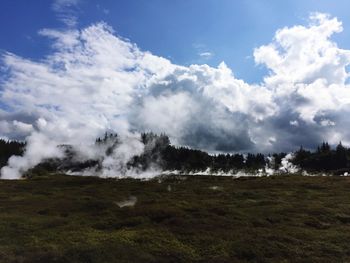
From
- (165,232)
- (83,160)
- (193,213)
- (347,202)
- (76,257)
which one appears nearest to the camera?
(76,257)

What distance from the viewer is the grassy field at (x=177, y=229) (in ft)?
118

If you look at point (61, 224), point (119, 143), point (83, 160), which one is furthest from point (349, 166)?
point (61, 224)

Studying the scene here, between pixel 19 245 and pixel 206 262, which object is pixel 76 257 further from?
pixel 206 262

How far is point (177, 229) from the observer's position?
147ft

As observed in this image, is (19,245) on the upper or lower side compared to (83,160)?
lower

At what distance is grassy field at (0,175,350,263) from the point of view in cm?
3594

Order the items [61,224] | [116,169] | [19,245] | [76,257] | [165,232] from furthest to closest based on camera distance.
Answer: [116,169], [61,224], [165,232], [19,245], [76,257]

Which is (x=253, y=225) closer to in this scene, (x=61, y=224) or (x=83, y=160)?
(x=61, y=224)

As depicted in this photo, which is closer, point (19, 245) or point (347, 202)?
point (19, 245)

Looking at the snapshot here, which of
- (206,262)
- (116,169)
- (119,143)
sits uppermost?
(119,143)

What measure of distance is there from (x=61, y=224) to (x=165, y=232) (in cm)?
1254

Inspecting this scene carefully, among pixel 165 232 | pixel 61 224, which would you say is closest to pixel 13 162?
pixel 61 224

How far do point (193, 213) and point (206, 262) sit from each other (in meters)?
19.7

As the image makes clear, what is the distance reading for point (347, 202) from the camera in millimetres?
66438
